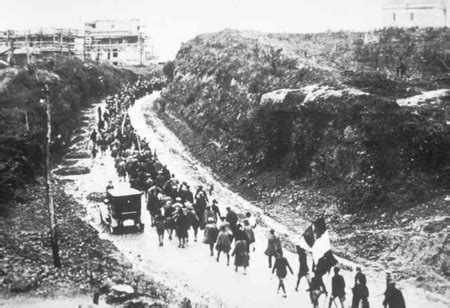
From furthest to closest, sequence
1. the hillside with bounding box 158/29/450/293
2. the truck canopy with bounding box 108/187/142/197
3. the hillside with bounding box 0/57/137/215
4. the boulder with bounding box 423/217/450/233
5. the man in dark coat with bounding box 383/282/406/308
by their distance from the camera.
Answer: the truck canopy with bounding box 108/187/142/197 → the hillside with bounding box 0/57/137/215 → the hillside with bounding box 158/29/450/293 → the boulder with bounding box 423/217/450/233 → the man in dark coat with bounding box 383/282/406/308

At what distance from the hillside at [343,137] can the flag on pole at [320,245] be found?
Result: 2.97 metres

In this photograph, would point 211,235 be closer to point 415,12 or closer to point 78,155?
point 78,155

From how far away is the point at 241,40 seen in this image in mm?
41031

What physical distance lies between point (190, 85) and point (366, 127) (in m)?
24.1

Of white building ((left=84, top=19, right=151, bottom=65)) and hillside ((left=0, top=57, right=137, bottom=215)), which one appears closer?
hillside ((left=0, top=57, right=137, bottom=215))

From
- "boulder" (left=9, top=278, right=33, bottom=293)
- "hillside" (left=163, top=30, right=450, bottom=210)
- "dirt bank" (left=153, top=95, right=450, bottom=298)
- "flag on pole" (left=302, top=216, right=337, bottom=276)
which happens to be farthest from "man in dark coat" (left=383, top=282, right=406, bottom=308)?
"boulder" (left=9, top=278, right=33, bottom=293)

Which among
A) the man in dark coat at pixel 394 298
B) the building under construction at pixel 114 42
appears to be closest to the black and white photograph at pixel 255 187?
the man in dark coat at pixel 394 298

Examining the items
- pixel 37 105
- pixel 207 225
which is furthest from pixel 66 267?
pixel 37 105

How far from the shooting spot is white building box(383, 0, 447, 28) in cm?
2670

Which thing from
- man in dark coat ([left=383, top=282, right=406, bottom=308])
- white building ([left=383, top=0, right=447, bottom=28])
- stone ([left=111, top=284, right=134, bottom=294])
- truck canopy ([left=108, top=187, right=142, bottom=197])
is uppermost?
white building ([left=383, top=0, right=447, bottom=28])

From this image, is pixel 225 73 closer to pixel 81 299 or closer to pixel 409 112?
pixel 409 112

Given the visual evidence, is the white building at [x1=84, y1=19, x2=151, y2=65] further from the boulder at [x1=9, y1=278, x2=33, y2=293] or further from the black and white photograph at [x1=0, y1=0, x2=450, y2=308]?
the boulder at [x1=9, y1=278, x2=33, y2=293]

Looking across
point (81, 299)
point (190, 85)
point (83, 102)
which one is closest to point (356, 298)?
point (81, 299)

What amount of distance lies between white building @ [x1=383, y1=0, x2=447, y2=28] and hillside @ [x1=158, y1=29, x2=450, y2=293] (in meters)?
2.31
